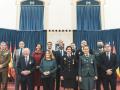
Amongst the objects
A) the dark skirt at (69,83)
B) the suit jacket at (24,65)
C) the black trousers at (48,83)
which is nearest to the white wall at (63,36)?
the suit jacket at (24,65)

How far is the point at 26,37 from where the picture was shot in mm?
11383

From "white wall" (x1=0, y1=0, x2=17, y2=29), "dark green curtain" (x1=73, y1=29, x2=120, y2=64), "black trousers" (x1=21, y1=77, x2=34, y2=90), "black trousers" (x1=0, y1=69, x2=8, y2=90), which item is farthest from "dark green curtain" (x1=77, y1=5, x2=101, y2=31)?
"black trousers" (x1=21, y1=77, x2=34, y2=90)

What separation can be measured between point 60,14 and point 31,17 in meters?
1.24

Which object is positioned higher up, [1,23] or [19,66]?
[1,23]

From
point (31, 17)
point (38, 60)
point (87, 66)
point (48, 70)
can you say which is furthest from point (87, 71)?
point (31, 17)

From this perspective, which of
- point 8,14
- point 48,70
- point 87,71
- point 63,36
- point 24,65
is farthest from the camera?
point 8,14

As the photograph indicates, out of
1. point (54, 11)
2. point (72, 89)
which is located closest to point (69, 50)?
point (72, 89)

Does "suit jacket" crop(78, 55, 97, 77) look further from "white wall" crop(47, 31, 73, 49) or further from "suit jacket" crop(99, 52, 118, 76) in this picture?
"white wall" crop(47, 31, 73, 49)

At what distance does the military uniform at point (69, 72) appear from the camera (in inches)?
251

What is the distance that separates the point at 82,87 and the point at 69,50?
0.86m

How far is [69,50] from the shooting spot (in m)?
6.46

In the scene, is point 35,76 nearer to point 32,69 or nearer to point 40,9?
point 32,69

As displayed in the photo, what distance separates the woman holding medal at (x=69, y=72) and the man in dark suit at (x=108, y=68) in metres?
0.66

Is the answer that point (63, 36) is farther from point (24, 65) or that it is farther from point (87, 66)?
point (87, 66)
